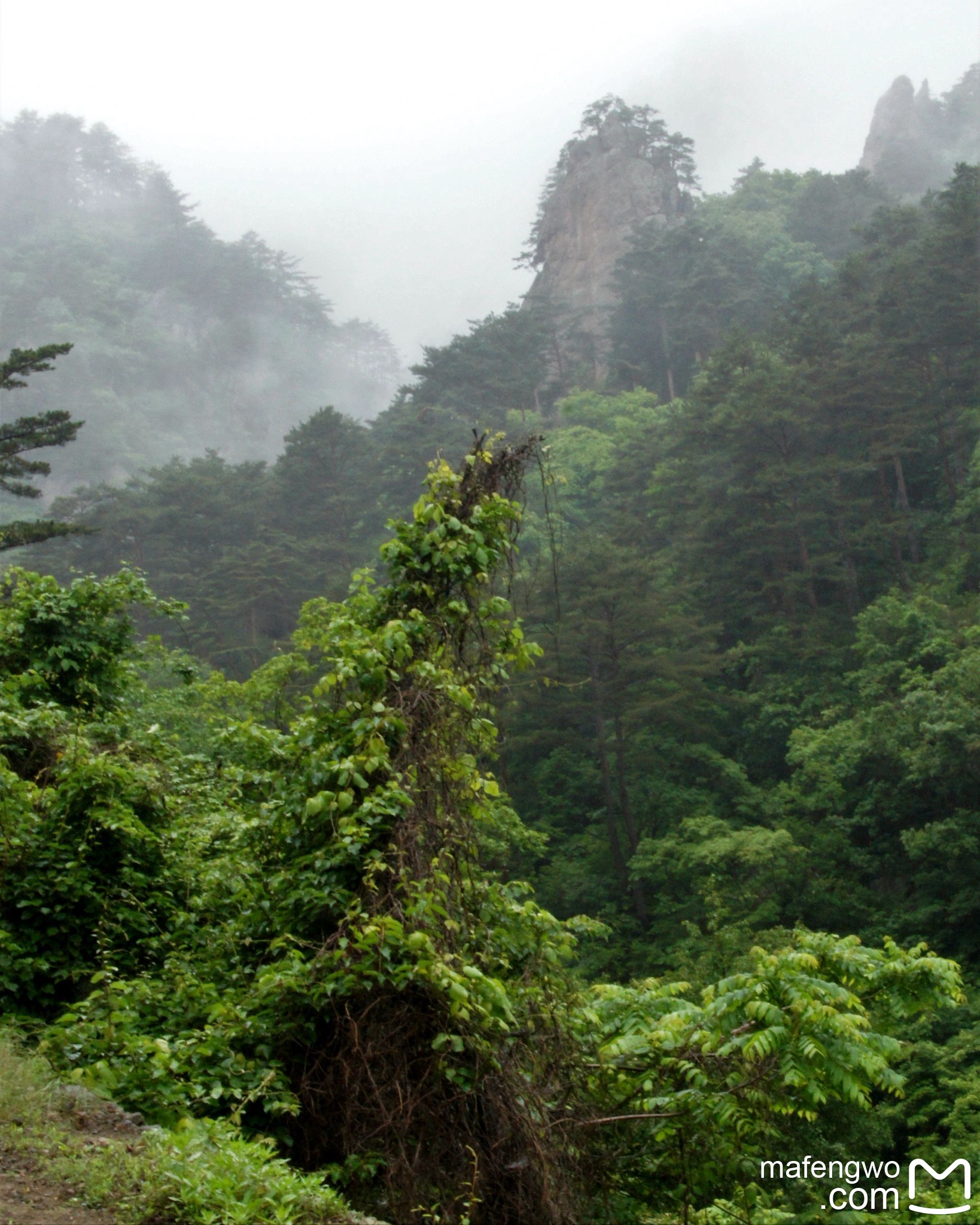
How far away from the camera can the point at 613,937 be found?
927 inches

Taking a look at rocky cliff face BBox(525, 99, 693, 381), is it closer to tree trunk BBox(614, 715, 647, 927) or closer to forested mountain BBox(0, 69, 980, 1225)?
forested mountain BBox(0, 69, 980, 1225)

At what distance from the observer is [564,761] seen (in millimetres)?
27812

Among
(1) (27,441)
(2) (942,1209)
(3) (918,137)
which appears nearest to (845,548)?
(1) (27,441)

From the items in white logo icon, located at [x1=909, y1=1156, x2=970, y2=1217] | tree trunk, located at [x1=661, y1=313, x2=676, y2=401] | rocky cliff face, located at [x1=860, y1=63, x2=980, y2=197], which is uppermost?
rocky cliff face, located at [x1=860, y1=63, x2=980, y2=197]

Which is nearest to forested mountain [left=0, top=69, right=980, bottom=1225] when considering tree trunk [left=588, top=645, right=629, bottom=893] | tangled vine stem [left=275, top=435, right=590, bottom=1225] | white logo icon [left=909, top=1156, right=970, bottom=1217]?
tangled vine stem [left=275, top=435, right=590, bottom=1225]

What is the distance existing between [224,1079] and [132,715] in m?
8.12

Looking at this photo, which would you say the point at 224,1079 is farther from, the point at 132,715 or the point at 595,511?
the point at 595,511

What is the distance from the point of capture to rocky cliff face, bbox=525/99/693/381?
58.0m

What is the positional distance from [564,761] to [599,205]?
42466mm

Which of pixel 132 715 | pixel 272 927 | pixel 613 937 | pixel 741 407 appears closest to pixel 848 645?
pixel 741 407

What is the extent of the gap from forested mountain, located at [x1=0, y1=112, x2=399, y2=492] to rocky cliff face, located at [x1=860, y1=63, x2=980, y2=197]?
45609mm

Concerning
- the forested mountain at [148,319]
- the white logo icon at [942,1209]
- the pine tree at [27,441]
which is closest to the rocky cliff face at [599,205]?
the forested mountain at [148,319]

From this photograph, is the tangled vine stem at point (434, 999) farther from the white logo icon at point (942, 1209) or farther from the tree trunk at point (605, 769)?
the tree trunk at point (605, 769)

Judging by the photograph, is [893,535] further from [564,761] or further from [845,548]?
[564,761]
